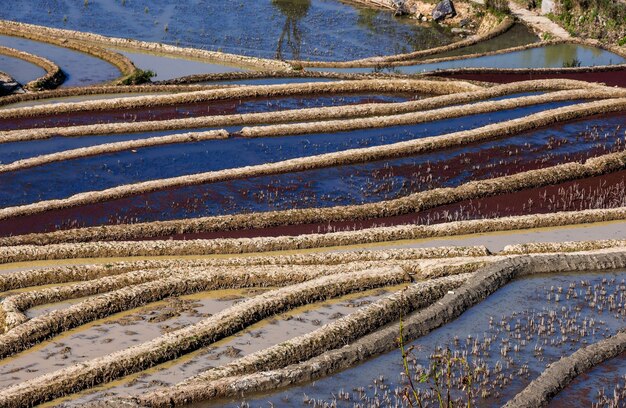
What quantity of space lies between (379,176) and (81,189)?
27.3ft

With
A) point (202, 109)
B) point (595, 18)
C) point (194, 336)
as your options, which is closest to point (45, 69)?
point (202, 109)

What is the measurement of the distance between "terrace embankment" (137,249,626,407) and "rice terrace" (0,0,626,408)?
4cm

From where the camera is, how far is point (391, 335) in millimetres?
18359

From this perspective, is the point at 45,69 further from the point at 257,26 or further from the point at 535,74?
the point at 535,74

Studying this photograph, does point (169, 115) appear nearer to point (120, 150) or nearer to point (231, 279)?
point (120, 150)

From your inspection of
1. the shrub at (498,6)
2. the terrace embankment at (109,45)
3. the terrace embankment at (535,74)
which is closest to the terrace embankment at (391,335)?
the terrace embankment at (535,74)

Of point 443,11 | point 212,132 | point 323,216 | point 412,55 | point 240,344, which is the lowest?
point 240,344

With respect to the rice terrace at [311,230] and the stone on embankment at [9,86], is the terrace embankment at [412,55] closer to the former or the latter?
the rice terrace at [311,230]

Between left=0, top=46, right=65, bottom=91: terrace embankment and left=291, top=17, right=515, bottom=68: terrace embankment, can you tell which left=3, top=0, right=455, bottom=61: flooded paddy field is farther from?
left=0, top=46, right=65, bottom=91: terrace embankment

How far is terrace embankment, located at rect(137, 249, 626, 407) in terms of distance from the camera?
16062mm

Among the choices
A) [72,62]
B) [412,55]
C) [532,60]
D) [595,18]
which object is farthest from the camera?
[595,18]

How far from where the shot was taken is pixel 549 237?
24734 millimetres

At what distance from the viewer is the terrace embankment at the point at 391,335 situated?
1606cm

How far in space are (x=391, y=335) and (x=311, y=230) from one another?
7.20m
